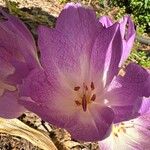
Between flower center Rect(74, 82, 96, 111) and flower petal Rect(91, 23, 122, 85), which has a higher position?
flower petal Rect(91, 23, 122, 85)

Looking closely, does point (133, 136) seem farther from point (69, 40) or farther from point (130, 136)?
point (69, 40)

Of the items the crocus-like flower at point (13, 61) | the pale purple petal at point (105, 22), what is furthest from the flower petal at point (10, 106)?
the pale purple petal at point (105, 22)

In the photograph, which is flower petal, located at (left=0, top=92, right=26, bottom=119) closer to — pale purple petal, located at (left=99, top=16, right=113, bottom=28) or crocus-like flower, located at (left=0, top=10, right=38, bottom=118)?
crocus-like flower, located at (left=0, top=10, right=38, bottom=118)

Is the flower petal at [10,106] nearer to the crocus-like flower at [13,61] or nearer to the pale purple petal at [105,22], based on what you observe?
the crocus-like flower at [13,61]

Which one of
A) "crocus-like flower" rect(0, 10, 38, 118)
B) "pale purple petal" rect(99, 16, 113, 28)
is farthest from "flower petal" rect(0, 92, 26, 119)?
"pale purple petal" rect(99, 16, 113, 28)

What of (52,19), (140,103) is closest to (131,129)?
(140,103)

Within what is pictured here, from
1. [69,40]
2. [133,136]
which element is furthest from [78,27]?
[133,136]

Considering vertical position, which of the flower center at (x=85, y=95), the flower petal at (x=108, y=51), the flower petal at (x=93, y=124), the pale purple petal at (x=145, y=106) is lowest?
the flower petal at (x=93, y=124)
